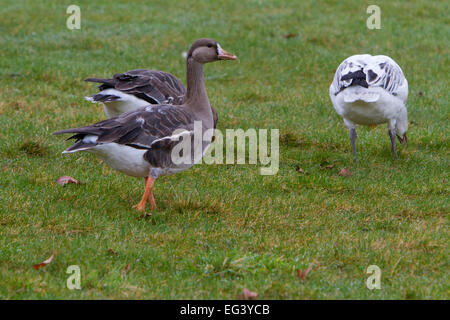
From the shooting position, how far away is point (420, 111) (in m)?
10.7

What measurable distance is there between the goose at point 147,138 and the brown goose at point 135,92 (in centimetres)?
148

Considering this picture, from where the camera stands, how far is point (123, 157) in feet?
20.5

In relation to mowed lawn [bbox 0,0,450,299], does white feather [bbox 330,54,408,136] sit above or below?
above

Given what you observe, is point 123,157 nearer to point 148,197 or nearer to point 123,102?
point 148,197

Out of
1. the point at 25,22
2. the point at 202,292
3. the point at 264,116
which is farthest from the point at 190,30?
the point at 202,292

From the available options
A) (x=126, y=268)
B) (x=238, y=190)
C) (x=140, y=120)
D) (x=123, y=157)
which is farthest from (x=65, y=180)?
(x=126, y=268)

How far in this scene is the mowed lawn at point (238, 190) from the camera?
5.14m

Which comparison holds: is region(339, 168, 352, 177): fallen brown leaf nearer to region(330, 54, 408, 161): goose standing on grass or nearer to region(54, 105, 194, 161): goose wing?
region(330, 54, 408, 161): goose standing on grass

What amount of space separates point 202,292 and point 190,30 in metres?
11.1

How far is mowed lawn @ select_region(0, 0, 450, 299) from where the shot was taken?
5.14 m

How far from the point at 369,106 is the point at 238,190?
7.40 feet

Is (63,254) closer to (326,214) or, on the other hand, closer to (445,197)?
(326,214)

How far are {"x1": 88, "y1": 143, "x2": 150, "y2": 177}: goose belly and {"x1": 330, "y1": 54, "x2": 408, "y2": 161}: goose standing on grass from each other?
3.09 meters

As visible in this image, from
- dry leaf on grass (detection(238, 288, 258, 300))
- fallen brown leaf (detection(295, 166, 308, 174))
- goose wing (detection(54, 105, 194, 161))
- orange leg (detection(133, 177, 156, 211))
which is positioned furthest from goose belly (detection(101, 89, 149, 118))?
dry leaf on grass (detection(238, 288, 258, 300))
